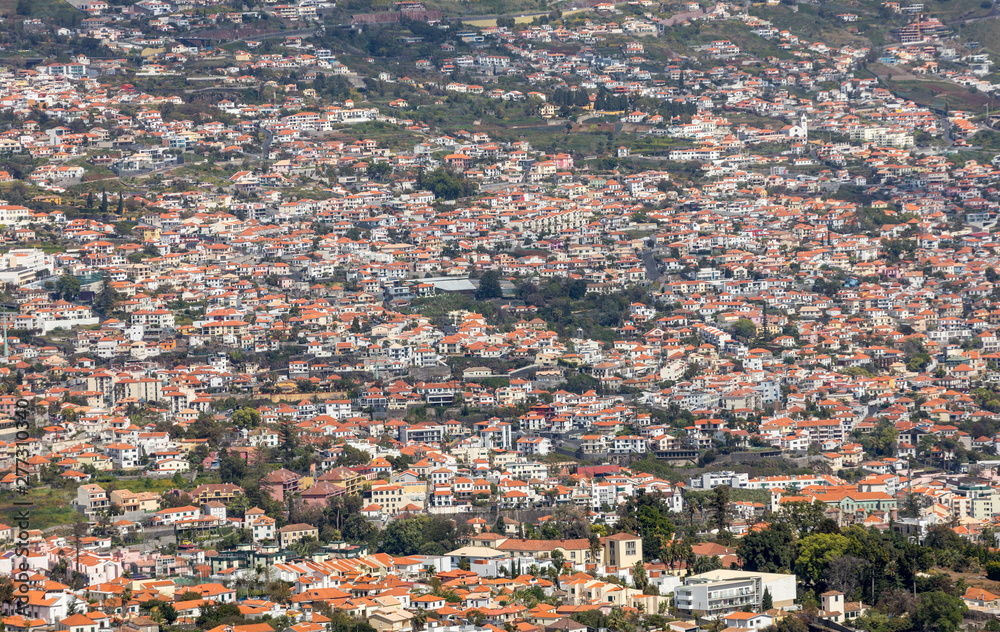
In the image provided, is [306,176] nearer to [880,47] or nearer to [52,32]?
[52,32]

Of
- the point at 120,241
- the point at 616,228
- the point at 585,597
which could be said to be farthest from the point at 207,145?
the point at 585,597

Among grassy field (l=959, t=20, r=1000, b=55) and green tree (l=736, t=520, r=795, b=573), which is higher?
grassy field (l=959, t=20, r=1000, b=55)

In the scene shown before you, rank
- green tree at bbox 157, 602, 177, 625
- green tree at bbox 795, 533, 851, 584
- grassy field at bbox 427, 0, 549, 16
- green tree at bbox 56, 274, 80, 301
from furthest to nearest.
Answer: grassy field at bbox 427, 0, 549, 16 → green tree at bbox 56, 274, 80, 301 → green tree at bbox 795, 533, 851, 584 → green tree at bbox 157, 602, 177, 625

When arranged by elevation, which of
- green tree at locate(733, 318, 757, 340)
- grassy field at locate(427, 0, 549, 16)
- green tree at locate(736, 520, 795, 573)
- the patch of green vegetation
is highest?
grassy field at locate(427, 0, 549, 16)

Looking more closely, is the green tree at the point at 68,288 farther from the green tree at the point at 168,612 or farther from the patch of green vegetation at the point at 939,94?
the patch of green vegetation at the point at 939,94

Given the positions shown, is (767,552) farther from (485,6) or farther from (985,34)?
(985,34)

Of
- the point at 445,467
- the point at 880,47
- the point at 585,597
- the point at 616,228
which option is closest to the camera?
the point at 585,597

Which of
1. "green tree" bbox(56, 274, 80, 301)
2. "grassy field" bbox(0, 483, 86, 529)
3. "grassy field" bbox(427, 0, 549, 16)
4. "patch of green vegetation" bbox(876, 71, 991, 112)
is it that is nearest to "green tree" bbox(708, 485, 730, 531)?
"grassy field" bbox(0, 483, 86, 529)

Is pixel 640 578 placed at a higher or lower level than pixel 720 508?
higher

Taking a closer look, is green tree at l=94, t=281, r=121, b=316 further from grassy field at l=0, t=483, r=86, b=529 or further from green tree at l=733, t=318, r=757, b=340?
green tree at l=733, t=318, r=757, b=340

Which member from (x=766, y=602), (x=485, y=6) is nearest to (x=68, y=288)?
(x=766, y=602)

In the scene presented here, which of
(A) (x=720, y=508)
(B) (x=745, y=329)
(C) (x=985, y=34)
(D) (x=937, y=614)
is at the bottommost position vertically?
(B) (x=745, y=329)
